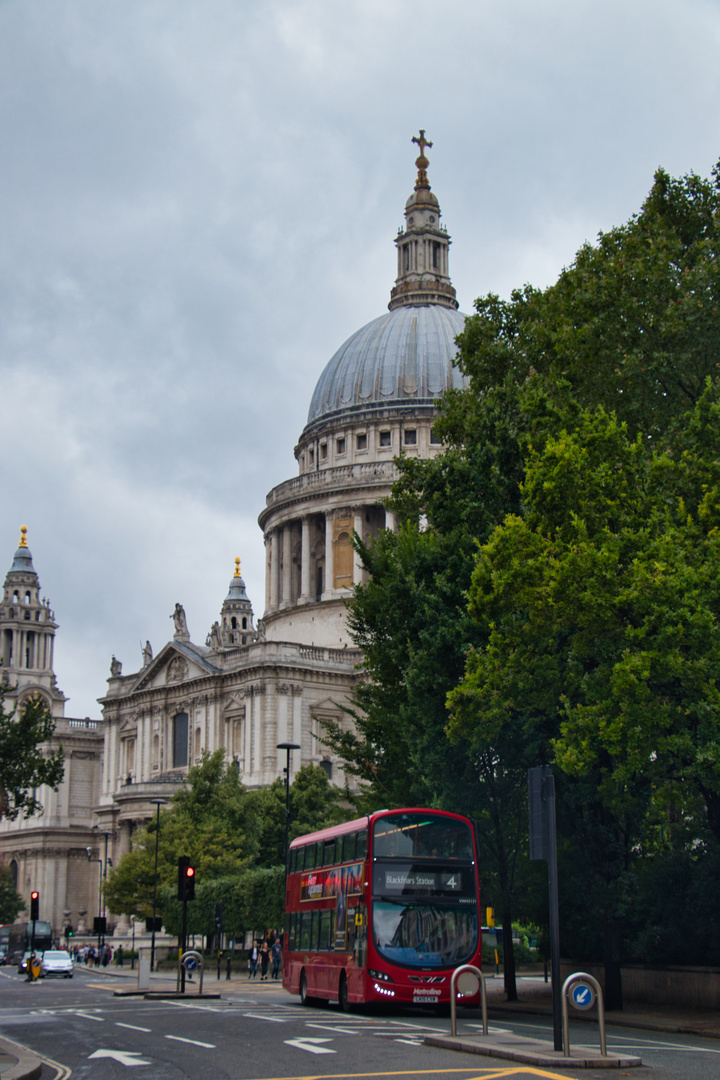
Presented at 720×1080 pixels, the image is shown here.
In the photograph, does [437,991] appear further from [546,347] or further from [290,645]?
[290,645]

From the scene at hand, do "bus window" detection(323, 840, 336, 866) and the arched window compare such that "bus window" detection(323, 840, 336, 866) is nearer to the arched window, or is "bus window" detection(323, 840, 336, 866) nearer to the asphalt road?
the asphalt road

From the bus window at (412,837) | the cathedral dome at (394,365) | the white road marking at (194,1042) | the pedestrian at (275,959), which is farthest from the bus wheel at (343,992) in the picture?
the cathedral dome at (394,365)

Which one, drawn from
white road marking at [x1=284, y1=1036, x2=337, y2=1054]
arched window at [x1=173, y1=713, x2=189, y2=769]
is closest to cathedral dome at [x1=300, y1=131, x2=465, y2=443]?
arched window at [x1=173, y1=713, x2=189, y2=769]

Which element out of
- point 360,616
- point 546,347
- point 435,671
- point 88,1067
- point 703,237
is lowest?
point 88,1067

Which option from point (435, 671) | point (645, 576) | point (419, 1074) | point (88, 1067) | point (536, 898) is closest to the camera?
point (419, 1074)

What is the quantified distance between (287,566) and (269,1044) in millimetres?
80402

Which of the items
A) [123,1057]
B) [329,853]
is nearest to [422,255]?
[329,853]

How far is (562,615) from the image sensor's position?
2675 centimetres

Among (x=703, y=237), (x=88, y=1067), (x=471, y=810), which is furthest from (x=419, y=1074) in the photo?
(x=703, y=237)

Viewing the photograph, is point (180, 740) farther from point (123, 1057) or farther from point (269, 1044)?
point (123, 1057)

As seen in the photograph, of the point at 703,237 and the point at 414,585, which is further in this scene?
the point at 703,237

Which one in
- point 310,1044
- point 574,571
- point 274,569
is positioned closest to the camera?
point 310,1044

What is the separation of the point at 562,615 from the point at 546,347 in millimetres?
9735

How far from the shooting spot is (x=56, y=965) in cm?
6181
